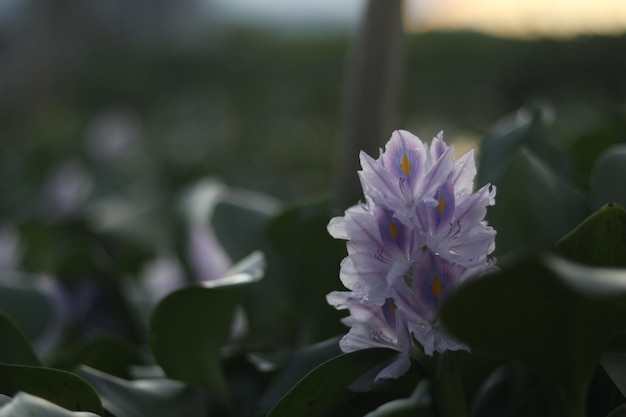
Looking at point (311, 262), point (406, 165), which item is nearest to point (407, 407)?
point (406, 165)

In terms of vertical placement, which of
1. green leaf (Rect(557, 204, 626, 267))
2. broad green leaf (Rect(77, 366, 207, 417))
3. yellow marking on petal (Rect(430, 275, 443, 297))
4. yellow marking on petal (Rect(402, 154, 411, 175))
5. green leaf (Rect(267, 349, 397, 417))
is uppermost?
yellow marking on petal (Rect(402, 154, 411, 175))

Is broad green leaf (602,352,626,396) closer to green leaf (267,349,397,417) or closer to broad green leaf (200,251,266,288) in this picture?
green leaf (267,349,397,417)

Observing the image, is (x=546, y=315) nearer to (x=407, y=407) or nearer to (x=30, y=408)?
(x=407, y=407)

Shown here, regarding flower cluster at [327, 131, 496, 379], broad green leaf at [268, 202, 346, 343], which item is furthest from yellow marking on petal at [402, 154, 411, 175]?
broad green leaf at [268, 202, 346, 343]

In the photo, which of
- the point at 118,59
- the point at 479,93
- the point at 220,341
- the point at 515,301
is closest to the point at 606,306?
the point at 515,301

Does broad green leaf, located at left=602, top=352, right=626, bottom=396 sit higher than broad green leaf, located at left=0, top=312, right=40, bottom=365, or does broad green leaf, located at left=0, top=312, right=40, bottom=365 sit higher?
broad green leaf, located at left=602, top=352, right=626, bottom=396

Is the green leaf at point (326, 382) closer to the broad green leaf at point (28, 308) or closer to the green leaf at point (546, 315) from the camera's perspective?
the green leaf at point (546, 315)
